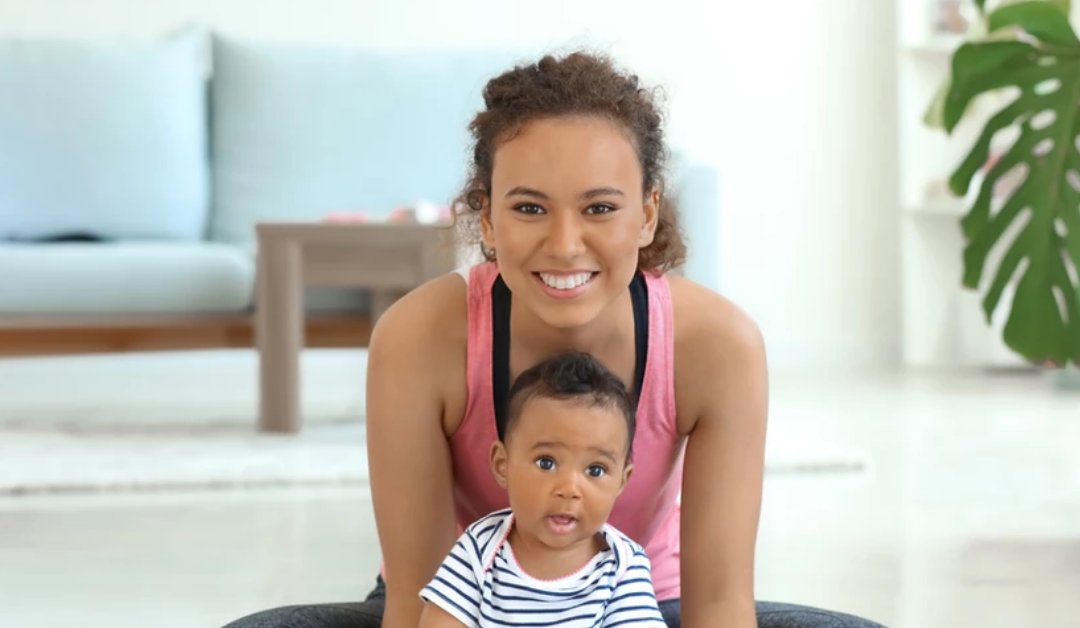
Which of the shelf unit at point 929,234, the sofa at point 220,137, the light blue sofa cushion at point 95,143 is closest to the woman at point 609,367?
the sofa at point 220,137

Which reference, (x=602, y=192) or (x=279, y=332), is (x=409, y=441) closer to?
(x=602, y=192)

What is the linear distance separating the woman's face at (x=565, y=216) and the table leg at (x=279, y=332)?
6.59ft

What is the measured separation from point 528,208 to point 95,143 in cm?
308

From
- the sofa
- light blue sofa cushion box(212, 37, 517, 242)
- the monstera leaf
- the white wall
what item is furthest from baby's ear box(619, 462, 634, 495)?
the white wall

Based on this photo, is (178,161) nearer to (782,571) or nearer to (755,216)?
(755,216)

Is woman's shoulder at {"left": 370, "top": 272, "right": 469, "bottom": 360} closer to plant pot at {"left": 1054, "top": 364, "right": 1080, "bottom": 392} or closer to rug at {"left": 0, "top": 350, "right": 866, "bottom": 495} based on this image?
rug at {"left": 0, "top": 350, "right": 866, "bottom": 495}

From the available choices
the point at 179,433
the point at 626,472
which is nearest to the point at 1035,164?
the point at 626,472

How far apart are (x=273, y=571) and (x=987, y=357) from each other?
135 inches

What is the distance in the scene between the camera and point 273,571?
1950 mm

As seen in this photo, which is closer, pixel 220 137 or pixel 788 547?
pixel 788 547

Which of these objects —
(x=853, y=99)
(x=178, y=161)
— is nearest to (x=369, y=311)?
(x=178, y=161)

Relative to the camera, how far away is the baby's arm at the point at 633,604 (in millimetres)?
1117

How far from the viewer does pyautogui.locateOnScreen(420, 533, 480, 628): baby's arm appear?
112 centimetres

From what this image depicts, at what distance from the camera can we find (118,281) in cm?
332
